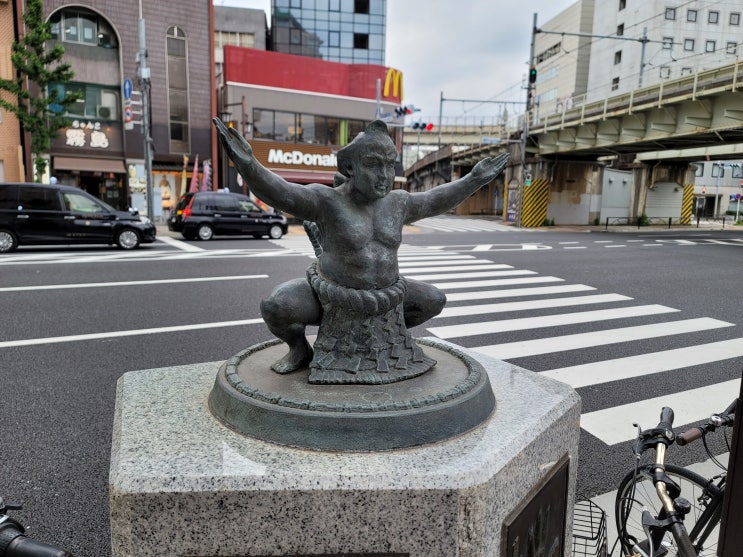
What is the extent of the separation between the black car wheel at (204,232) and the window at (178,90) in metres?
12.2

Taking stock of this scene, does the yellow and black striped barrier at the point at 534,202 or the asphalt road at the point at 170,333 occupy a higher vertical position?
the yellow and black striped barrier at the point at 534,202

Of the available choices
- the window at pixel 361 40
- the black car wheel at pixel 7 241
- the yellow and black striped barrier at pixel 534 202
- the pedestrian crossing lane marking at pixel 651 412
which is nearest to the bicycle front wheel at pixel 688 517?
the pedestrian crossing lane marking at pixel 651 412


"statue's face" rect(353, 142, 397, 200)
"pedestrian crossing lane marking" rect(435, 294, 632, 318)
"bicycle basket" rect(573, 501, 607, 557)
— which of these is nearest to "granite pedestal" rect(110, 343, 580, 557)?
"bicycle basket" rect(573, 501, 607, 557)

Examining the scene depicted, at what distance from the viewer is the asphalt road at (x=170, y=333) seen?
3674mm

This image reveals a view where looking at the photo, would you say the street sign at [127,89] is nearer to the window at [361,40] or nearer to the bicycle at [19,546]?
the bicycle at [19,546]

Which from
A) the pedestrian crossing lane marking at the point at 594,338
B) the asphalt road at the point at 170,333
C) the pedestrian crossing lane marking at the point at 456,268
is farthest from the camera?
the pedestrian crossing lane marking at the point at 456,268

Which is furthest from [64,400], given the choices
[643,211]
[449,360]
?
[643,211]

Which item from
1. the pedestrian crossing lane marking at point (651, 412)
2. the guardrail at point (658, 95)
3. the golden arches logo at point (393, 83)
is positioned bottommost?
the pedestrian crossing lane marking at point (651, 412)

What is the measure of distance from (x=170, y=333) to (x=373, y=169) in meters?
5.28

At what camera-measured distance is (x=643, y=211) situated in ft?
121

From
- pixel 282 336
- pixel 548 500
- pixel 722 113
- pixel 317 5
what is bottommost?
pixel 548 500

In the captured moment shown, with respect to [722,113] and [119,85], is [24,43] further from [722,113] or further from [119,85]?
[722,113]

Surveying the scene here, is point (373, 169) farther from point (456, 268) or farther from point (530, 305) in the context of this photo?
point (456, 268)

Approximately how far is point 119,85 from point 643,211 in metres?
33.1
